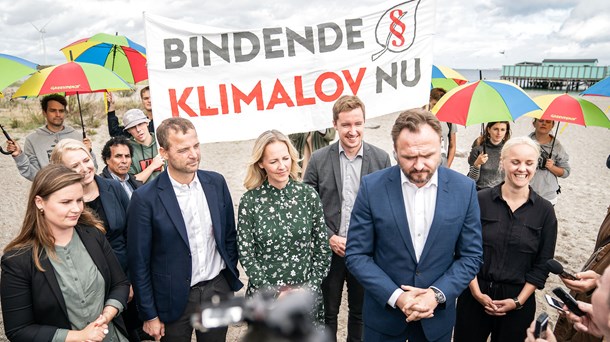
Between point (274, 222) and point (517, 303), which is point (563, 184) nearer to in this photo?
A: point (517, 303)

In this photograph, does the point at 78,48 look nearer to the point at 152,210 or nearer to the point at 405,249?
the point at 152,210

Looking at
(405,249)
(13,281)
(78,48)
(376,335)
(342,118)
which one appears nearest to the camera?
(13,281)

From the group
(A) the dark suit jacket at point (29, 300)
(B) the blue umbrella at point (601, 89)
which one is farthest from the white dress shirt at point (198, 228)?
(B) the blue umbrella at point (601, 89)

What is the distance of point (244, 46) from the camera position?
186 inches

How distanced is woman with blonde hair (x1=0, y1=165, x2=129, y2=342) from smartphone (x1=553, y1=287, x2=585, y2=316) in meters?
2.67

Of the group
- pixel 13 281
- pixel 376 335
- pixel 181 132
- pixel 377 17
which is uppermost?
pixel 377 17

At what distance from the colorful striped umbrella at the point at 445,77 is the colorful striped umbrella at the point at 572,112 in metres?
3.22

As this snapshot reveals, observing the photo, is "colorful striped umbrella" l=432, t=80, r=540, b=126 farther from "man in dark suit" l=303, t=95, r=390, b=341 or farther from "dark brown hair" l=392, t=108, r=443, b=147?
"dark brown hair" l=392, t=108, r=443, b=147

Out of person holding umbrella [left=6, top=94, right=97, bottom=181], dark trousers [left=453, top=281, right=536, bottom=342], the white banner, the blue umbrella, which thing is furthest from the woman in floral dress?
the blue umbrella

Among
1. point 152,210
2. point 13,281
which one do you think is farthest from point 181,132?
point 13,281

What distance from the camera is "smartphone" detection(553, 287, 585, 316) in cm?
216

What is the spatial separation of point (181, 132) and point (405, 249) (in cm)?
170

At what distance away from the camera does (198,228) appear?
2979 millimetres

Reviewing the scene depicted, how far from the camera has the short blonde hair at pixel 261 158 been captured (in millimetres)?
2939
